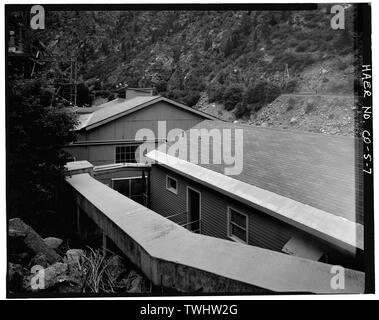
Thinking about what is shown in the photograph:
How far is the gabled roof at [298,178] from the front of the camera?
380 centimetres

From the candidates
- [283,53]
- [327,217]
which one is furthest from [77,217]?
[283,53]

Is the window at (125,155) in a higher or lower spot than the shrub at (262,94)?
lower

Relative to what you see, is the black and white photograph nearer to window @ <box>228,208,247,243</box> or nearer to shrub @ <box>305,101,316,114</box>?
window @ <box>228,208,247,243</box>

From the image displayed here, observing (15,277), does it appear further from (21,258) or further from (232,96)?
(232,96)

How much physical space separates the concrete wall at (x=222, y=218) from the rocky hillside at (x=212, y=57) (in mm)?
2693

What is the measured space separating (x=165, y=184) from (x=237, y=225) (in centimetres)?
303

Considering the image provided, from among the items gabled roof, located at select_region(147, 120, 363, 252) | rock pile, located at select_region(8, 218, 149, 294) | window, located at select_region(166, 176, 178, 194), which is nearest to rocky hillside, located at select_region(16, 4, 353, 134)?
gabled roof, located at select_region(147, 120, 363, 252)

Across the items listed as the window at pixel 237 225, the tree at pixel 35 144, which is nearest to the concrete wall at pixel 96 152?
the tree at pixel 35 144

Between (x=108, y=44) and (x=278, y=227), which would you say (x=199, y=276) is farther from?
(x=108, y=44)

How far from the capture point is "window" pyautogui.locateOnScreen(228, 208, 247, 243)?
5470 mm

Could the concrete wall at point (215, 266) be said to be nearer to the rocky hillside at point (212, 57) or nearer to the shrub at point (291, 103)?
the rocky hillside at point (212, 57)

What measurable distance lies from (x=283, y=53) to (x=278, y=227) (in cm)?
1959

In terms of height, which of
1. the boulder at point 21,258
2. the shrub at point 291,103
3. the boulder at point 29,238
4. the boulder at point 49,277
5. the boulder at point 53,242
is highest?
the shrub at point 291,103

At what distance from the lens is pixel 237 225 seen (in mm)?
5555
